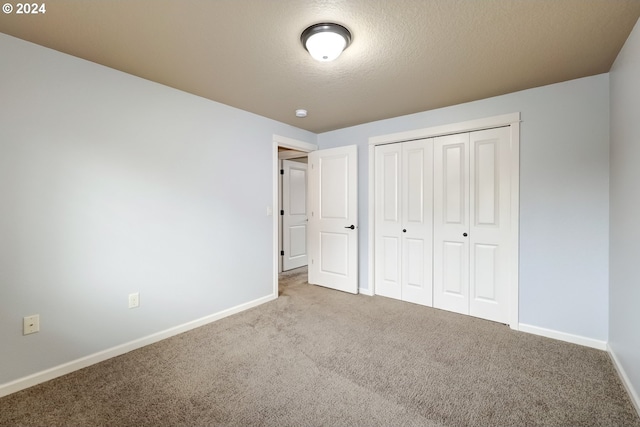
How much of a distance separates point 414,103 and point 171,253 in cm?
284

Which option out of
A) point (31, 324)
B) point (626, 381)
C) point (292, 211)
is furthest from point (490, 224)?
point (31, 324)

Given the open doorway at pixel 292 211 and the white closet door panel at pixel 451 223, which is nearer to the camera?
the white closet door panel at pixel 451 223

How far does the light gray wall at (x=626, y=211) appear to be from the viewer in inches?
65.0

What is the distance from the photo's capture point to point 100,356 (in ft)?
7.04

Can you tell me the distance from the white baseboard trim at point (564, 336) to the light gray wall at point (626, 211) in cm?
14

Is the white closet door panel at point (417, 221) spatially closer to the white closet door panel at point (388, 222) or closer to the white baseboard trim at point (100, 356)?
the white closet door panel at point (388, 222)

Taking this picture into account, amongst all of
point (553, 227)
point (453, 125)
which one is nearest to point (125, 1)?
point (453, 125)

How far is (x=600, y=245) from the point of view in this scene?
2.31 metres

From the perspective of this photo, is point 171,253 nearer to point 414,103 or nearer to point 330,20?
point 330,20

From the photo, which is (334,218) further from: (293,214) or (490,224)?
(490,224)

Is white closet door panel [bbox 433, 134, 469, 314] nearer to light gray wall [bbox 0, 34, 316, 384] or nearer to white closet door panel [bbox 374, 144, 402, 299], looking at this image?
white closet door panel [bbox 374, 144, 402, 299]

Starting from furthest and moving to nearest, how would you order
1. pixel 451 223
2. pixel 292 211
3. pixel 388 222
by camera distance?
pixel 292 211 < pixel 388 222 < pixel 451 223

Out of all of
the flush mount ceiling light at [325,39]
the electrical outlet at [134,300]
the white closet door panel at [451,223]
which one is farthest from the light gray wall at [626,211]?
the electrical outlet at [134,300]

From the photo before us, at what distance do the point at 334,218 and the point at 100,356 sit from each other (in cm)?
277
